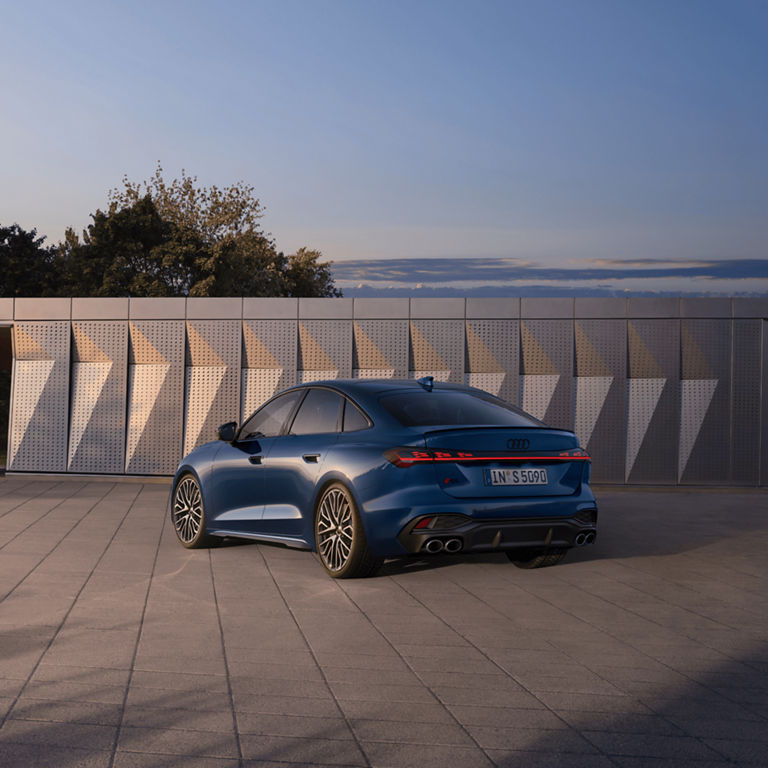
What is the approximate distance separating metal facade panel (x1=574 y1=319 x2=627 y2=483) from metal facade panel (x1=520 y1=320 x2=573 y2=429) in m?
0.16

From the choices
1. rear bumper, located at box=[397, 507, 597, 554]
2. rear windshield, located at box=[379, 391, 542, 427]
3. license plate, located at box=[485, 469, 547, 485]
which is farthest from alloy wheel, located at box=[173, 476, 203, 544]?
license plate, located at box=[485, 469, 547, 485]

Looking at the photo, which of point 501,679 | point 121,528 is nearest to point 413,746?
point 501,679

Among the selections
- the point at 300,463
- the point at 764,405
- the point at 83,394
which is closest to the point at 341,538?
the point at 300,463

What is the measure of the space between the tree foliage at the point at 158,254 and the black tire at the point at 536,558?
34563 millimetres

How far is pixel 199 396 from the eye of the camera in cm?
1706

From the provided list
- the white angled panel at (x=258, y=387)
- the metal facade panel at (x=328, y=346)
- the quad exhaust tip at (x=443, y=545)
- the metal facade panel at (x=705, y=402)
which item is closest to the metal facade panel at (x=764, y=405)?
the metal facade panel at (x=705, y=402)

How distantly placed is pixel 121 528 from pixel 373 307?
7.45m

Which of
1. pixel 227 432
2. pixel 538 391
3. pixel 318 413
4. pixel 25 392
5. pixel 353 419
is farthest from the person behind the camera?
pixel 25 392

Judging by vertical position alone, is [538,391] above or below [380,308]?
below

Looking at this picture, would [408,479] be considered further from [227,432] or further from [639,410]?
[639,410]

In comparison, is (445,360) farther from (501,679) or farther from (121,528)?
(501,679)

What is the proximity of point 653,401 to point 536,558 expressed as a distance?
9.03m

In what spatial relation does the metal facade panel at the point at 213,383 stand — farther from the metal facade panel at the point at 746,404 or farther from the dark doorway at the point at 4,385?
the metal facade panel at the point at 746,404

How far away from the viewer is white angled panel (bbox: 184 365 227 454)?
17.0 metres
